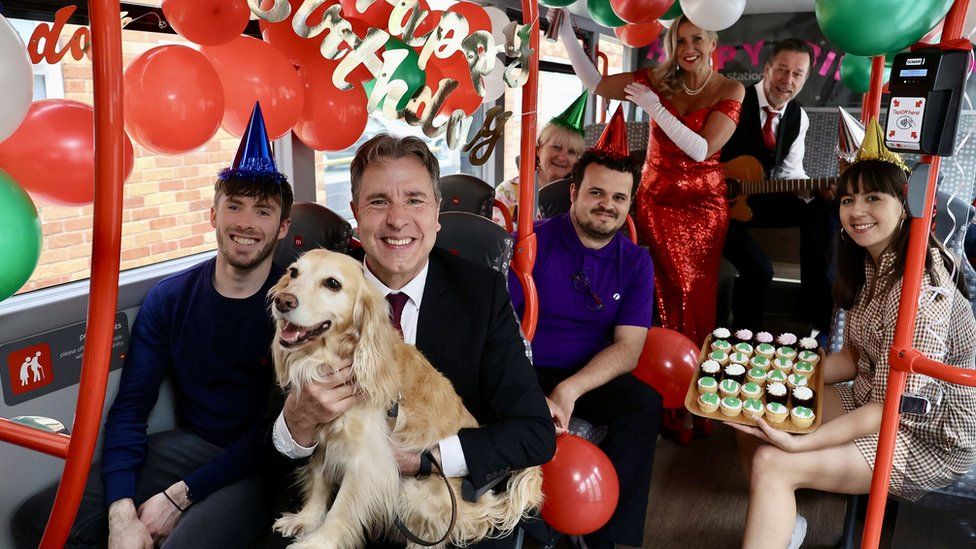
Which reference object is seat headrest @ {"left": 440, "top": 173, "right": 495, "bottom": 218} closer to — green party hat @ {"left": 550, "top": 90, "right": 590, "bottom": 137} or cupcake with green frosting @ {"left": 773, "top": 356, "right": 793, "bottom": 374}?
green party hat @ {"left": 550, "top": 90, "right": 590, "bottom": 137}

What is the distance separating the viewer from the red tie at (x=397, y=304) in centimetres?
174

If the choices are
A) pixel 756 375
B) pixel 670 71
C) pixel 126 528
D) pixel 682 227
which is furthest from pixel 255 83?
pixel 682 227

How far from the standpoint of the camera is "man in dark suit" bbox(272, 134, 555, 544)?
5.42ft

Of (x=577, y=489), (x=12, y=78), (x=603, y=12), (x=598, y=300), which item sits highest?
(x=603, y=12)

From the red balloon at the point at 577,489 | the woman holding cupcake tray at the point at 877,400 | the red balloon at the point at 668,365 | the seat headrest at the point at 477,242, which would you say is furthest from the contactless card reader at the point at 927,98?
the red balloon at the point at 668,365

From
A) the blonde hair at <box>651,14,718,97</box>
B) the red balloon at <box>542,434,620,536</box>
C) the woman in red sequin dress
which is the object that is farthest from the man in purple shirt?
the blonde hair at <box>651,14,718,97</box>

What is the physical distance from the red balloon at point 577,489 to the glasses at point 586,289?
678mm

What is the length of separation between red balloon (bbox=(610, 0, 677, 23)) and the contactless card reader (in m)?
1.56

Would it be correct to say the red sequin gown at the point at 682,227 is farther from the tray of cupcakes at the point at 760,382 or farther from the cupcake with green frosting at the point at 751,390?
the cupcake with green frosting at the point at 751,390

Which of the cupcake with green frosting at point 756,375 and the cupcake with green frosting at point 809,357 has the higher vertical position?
the cupcake with green frosting at point 809,357

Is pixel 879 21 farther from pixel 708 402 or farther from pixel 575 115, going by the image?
pixel 575 115

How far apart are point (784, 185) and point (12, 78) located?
14.3ft

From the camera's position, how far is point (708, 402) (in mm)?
2104

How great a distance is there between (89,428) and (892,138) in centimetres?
180
